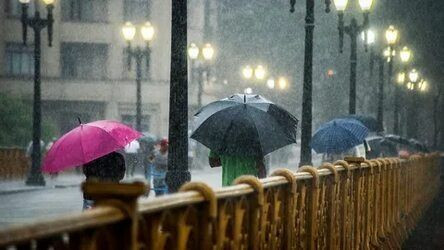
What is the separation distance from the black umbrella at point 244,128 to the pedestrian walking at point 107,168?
1.61 m

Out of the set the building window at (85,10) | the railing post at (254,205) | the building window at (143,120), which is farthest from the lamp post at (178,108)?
the building window at (143,120)

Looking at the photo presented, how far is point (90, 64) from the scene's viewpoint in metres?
52.6

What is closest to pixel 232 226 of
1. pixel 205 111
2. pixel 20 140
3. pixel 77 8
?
pixel 205 111

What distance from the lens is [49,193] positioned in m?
25.5

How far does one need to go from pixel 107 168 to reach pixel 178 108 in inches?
70.0

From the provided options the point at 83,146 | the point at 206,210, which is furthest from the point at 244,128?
the point at 206,210

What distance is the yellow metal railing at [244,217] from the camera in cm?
306

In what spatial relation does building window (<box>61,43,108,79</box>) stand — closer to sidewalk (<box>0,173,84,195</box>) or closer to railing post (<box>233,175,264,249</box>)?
sidewalk (<box>0,173,84,195</box>)

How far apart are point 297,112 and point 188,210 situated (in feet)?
199

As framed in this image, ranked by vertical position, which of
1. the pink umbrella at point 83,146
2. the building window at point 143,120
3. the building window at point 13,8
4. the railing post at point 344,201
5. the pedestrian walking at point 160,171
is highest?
the building window at point 13,8

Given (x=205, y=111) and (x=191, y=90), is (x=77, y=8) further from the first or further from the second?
(x=205, y=111)

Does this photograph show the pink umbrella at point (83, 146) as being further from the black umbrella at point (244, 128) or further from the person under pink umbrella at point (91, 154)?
the black umbrella at point (244, 128)

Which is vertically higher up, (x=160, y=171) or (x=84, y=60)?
(x=84, y=60)

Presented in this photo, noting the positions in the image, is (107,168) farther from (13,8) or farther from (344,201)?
(13,8)
